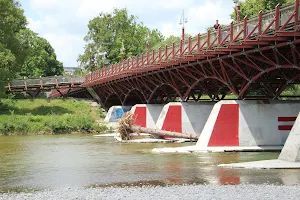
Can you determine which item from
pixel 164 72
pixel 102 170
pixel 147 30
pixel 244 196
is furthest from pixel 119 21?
pixel 244 196

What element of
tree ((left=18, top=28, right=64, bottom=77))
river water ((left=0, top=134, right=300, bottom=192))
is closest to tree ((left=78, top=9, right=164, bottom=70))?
tree ((left=18, top=28, right=64, bottom=77))

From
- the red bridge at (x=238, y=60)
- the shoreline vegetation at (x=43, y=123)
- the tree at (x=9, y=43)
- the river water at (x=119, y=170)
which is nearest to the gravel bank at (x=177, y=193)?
the river water at (x=119, y=170)

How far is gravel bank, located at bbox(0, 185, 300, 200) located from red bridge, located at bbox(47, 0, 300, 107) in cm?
1039

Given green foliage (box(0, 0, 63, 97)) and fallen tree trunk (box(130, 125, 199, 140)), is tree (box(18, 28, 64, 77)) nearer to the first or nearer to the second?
green foliage (box(0, 0, 63, 97))

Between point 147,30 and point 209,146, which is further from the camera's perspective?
point 147,30

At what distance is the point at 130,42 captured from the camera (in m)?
122

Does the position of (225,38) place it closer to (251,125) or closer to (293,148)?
(251,125)

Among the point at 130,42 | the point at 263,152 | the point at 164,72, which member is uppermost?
the point at 130,42

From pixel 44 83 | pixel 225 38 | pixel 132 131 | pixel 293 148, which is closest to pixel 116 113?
pixel 44 83

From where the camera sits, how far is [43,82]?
82.1 m

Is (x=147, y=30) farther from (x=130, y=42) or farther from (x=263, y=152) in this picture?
(x=263, y=152)

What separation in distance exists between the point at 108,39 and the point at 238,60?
88.8m

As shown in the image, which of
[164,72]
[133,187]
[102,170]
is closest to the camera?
[133,187]

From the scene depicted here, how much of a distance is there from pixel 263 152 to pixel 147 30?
115400 millimetres
